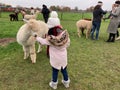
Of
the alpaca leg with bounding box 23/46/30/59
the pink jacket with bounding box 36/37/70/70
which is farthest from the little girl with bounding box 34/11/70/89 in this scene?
the alpaca leg with bounding box 23/46/30/59

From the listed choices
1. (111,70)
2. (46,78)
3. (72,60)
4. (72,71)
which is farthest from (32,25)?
(111,70)

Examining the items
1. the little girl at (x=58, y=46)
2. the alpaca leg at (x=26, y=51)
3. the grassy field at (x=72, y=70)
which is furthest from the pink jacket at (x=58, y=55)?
the alpaca leg at (x=26, y=51)

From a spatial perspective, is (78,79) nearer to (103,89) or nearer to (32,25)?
(103,89)

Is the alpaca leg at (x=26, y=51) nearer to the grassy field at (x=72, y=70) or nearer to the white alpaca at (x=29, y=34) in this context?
the white alpaca at (x=29, y=34)

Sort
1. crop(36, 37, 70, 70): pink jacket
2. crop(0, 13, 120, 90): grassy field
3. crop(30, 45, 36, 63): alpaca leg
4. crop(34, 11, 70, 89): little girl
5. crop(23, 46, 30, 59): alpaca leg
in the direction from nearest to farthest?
1. crop(34, 11, 70, 89): little girl
2. crop(36, 37, 70, 70): pink jacket
3. crop(0, 13, 120, 90): grassy field
4. crop(30, 45, 36, 63): alpaca leg
5. crop(23, 46, 30, 59): alpaca leg

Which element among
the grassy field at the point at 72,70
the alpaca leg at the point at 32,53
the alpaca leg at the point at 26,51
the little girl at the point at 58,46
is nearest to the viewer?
the little girl at the point at 58,46

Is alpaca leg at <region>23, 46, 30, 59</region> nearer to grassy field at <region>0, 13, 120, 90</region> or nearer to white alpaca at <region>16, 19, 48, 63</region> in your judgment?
white alpaca at <region>16, 19, 48, 63</region>

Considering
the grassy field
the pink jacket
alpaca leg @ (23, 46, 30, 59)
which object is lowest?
the grassy field

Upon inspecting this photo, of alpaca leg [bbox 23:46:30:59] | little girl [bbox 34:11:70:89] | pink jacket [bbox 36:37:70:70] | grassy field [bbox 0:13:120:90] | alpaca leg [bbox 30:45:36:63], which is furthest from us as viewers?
alpaca leg [bbox 23:46:30:59]

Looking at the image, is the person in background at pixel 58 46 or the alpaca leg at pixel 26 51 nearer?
the person in background at pixel 58 46

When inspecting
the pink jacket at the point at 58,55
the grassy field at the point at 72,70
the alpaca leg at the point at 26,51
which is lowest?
the grassy field at the point at 72,70

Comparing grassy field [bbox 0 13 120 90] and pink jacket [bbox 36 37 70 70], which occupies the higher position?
pink jacket [bbox 36 37 70 70]

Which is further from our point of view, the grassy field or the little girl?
the grassy field

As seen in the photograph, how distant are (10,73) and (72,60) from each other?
1.89 m
